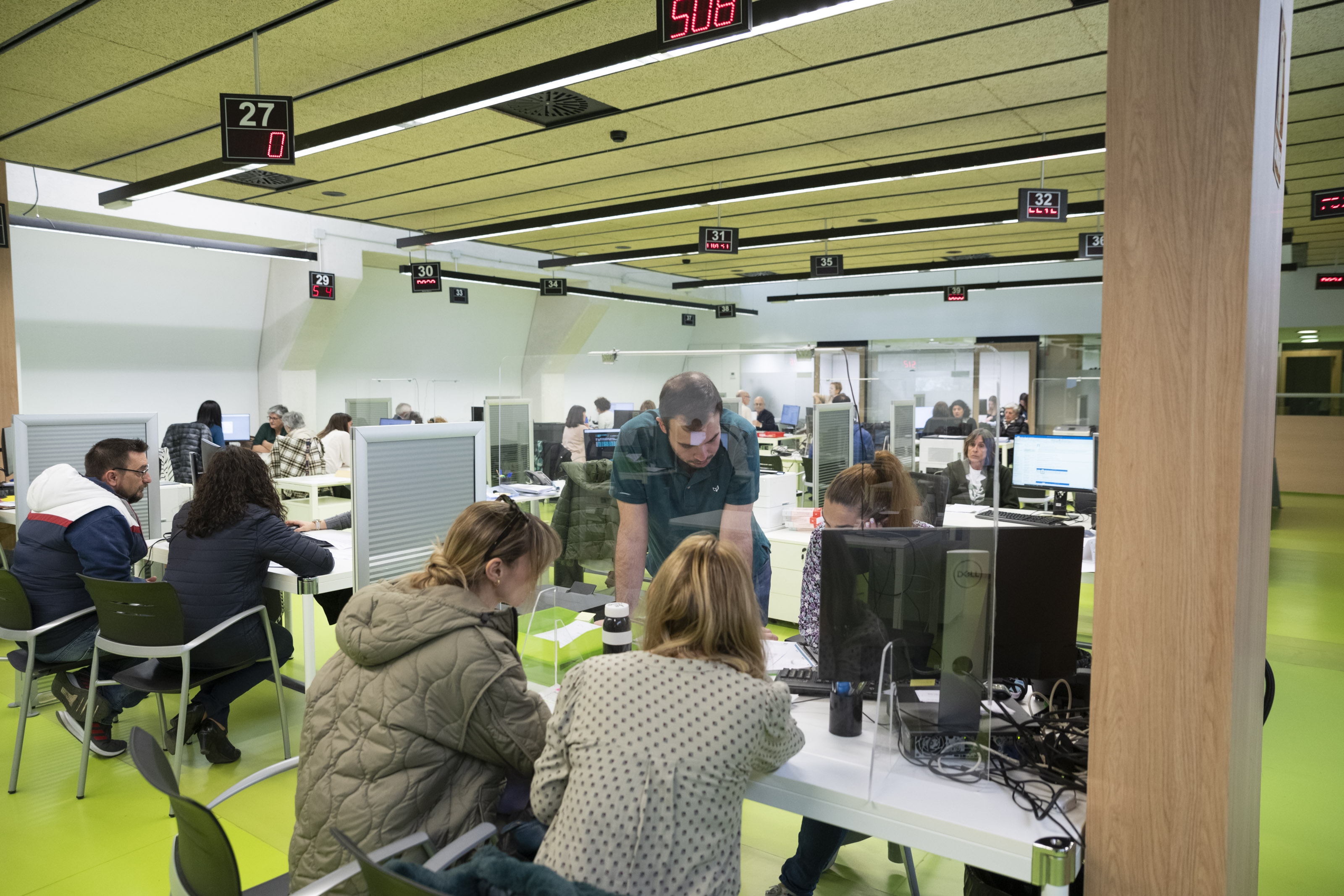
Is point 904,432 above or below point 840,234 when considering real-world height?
below

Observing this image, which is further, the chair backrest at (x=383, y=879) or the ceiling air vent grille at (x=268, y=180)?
the ceiling air vent grille at (x=268, y=180)

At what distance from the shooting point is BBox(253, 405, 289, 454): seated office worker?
29.9 feet

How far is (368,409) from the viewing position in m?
12.5

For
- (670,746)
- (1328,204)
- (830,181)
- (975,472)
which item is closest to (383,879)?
(670,746)

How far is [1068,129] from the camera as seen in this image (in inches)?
247

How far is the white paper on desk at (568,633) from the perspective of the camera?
2424mm

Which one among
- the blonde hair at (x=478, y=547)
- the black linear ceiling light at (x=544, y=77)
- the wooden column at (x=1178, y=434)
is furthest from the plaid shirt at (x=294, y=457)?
the wooden column at (x=1178, y=434)

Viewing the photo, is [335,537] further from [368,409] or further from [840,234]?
[368,409]

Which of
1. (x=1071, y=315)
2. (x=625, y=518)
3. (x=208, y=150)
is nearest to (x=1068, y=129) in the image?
(x=625, y=518)

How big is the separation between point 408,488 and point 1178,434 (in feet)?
7.21

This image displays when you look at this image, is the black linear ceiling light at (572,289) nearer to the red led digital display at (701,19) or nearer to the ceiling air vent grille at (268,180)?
the ceiling air vent grille at (268,180)

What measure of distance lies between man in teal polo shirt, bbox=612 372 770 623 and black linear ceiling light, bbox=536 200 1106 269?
640cm

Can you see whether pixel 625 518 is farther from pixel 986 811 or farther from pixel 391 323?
pixel 391 323

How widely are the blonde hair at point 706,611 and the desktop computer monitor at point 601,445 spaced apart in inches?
39.7
